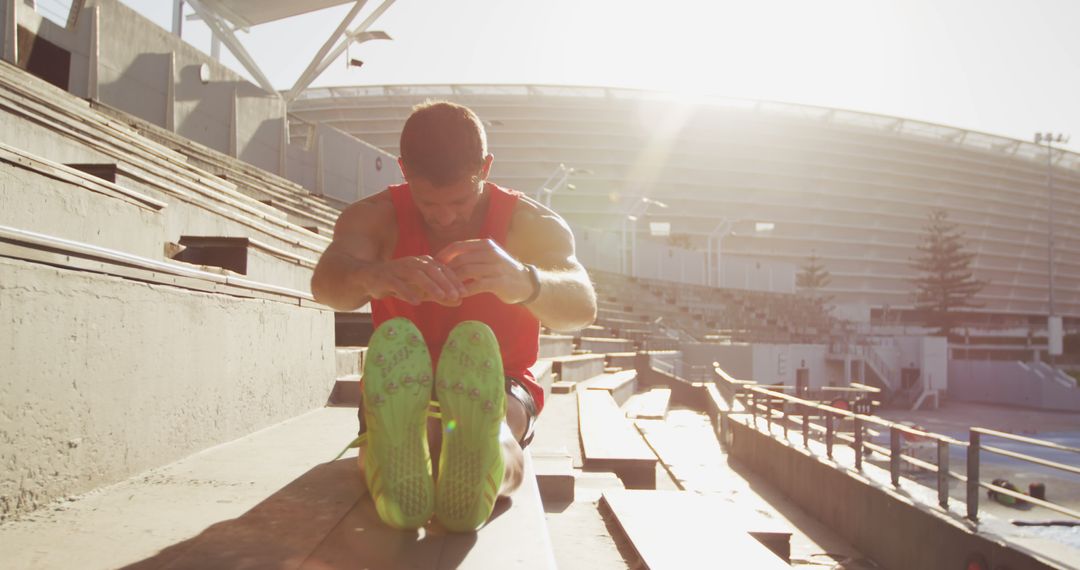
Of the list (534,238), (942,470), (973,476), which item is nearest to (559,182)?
(942,470)

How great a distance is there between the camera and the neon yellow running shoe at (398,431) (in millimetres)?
1923

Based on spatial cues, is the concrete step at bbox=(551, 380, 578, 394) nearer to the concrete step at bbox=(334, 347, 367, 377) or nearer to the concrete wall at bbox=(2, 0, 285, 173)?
the concrete step at bbox=(334, 347, 367, 377)

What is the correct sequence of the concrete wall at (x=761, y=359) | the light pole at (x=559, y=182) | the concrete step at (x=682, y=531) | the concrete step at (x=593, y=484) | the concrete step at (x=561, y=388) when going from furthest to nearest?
the light pole at (x=559, y=182) < the concrete wall at (x=761, y=359) < the concrete step at (x=561, y=388) < the concrete step at (x=593, y=484) < the concrete step at (x=682, y=531)

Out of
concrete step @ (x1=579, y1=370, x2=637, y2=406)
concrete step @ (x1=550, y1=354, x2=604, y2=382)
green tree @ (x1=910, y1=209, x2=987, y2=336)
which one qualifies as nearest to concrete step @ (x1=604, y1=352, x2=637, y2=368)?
concrete step @ (x1=579, y1=370, x2=637, y2=406)

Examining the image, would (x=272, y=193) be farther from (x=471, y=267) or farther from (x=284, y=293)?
(x=471, y=267)

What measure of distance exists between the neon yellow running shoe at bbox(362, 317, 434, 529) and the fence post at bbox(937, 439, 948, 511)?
484 centimetres

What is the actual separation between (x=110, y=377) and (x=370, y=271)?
40.6 inches

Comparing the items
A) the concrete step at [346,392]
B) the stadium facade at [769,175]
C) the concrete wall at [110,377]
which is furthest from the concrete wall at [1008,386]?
the concrete wall at [110,377]

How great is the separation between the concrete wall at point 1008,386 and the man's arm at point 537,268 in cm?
4851

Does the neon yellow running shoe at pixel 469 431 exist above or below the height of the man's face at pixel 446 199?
below

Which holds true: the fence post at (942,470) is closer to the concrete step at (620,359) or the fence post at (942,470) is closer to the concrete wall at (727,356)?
the concrete step at (620,359)

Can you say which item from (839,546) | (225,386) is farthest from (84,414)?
(839,546)

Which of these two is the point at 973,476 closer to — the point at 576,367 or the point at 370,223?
the point at 370,223

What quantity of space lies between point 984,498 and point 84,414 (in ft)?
58.9
